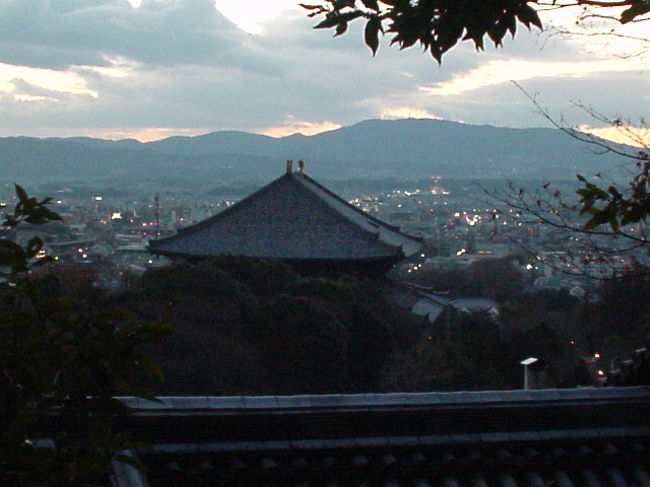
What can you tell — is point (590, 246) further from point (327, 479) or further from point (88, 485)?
point (88, 485)

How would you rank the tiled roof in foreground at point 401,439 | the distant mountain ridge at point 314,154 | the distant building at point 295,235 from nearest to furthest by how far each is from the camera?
the tiled roof in foreground at point 401,439 < the distant building at point 295,235 < the distant mountain ridge at point 314,154

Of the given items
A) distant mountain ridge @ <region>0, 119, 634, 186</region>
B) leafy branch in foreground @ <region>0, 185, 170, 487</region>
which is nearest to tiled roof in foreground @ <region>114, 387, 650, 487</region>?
leafy branch in foreground @ <region>0, 185, 170, 487</region>

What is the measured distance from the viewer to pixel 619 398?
3.67m

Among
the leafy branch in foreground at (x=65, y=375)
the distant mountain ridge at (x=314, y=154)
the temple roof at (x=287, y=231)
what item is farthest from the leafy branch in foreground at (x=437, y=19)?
the distant mountain ridge at (x=314, y=154)

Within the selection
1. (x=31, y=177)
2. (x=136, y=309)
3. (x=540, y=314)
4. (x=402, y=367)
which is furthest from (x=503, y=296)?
(x=31, y=177)

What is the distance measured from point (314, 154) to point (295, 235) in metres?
41.6

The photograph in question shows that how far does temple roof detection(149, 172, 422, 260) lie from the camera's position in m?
20.1

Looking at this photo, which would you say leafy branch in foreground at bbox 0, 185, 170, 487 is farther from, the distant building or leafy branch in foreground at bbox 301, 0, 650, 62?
the distant building

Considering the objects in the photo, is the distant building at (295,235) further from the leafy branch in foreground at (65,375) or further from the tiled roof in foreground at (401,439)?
the leafy branch in foreground at (65,375)

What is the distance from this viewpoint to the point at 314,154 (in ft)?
204

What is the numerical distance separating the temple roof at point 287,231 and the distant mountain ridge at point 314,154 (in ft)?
57.6

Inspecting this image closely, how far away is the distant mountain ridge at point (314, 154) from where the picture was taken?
142 ft

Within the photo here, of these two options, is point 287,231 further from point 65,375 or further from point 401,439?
point 65,375

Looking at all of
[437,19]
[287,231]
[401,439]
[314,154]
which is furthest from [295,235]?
[314,154]
